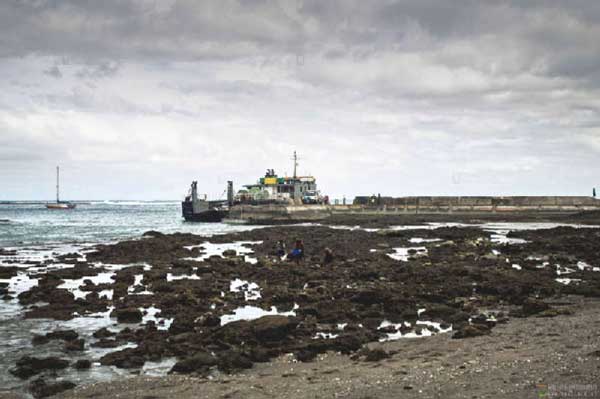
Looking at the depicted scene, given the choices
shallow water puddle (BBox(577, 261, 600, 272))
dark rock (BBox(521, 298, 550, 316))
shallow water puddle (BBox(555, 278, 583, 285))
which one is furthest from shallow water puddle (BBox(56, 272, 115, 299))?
shallow water puddle (BBox(577, 261, 600, 272))

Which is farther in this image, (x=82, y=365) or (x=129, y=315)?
(x=129, y=315)

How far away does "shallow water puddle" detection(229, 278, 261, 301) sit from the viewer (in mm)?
19828

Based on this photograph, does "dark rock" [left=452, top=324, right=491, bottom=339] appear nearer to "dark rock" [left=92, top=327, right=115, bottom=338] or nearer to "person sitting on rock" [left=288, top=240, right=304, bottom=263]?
"dark rock" [left=92, top=327, right=115, bottom=338]

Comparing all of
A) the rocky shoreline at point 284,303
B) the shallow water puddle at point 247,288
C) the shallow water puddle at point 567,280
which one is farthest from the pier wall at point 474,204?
the shallow water puddle at point 247,288

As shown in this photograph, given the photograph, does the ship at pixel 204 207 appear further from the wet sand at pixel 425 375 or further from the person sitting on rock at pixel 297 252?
the wet sand at pixel 425 375

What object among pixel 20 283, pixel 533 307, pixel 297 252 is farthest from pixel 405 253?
pixel 20 283

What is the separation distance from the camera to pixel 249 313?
16953mm

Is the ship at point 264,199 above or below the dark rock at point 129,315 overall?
above

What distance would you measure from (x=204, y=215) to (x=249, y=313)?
68.3 m

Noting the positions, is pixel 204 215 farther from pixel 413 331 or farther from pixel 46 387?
pixel 46 387

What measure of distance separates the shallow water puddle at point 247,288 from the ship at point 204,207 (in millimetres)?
57845

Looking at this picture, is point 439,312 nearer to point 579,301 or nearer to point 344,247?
point 579,301

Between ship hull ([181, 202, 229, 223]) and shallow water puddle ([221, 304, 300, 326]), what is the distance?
6432 cm

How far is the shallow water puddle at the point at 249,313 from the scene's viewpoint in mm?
16188
